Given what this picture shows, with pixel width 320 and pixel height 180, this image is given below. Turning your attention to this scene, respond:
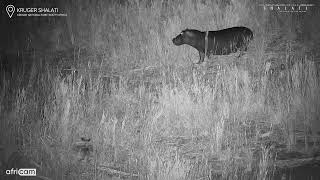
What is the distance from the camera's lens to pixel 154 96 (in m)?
3.49

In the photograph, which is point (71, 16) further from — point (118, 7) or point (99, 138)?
point (99, 138)

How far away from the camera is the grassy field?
3.29 m

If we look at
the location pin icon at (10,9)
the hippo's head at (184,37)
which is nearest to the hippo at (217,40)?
the hippo's head at (184,37)

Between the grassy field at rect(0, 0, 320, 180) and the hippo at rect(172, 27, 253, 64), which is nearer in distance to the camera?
the grassy field at rect(0, 0, 320, 180)

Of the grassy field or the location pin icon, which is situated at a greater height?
the location pin icon

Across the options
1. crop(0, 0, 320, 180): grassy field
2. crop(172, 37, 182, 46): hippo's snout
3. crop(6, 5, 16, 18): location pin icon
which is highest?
crop(6, 5, 16, 18): location pin icon

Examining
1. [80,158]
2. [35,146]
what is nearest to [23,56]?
[35,146]

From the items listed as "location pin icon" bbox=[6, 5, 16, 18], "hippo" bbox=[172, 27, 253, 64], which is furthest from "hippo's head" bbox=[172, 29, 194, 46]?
"location pin icon" bbox=[6, 5, 16, 18]

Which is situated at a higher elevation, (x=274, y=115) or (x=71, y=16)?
(x=71, y=16)

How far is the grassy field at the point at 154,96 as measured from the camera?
329 centimetres

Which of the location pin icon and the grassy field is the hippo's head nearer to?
the grassy field

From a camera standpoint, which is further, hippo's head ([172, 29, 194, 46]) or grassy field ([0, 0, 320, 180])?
hippo's head ([172, 29, 194, 46])

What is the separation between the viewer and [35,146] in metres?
3.43

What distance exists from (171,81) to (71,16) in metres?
1.00
